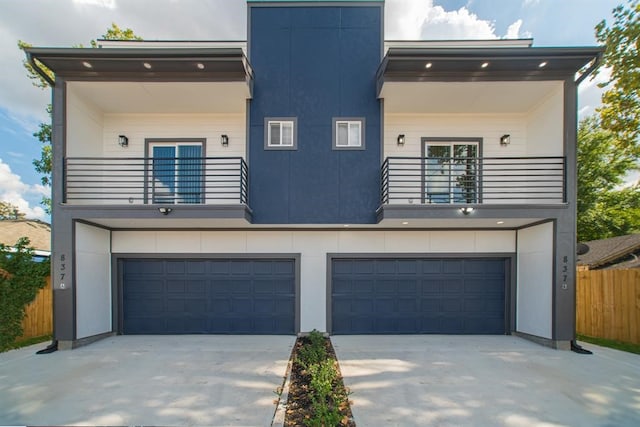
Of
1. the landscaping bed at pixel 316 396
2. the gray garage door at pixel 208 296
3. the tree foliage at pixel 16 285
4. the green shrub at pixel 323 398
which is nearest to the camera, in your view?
the green shrub at pixel 323 398

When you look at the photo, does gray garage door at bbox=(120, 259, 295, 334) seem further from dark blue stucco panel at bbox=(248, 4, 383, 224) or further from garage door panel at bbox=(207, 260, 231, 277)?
dark blue stucco panel at bbox=(248, 4, 383, 224)

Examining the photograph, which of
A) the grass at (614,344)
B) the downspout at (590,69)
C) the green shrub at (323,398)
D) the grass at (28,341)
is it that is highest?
the downspout at (590,69)

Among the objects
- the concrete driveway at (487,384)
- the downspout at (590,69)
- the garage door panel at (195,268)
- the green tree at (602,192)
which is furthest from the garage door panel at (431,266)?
the green tree at (602,192)

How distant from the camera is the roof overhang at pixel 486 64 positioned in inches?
240

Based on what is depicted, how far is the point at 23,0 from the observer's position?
355 inches

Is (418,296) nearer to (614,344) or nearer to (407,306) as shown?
(407,306)

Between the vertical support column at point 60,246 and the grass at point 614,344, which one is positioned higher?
the vertical support column at point 60,246

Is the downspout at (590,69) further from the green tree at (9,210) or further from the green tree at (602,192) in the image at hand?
the green tree at (9,210)

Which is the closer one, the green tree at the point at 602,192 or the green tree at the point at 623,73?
the green tree at the point at 623,73

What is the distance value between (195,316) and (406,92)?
7.38 m

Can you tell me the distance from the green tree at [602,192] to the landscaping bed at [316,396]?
1599cm

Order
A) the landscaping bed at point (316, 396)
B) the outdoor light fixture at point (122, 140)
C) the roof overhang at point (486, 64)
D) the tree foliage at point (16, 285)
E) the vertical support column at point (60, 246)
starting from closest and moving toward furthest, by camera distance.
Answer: the landscaping bed at point (316, 396), the tree foliage at point (16, 285), the roof overhang at point (486, 64), the vertical support column at point (60, 246), the outdoor light fixture at point (122, 140)

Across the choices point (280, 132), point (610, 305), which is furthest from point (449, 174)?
point (610, 305)

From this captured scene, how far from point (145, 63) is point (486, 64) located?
705cm
